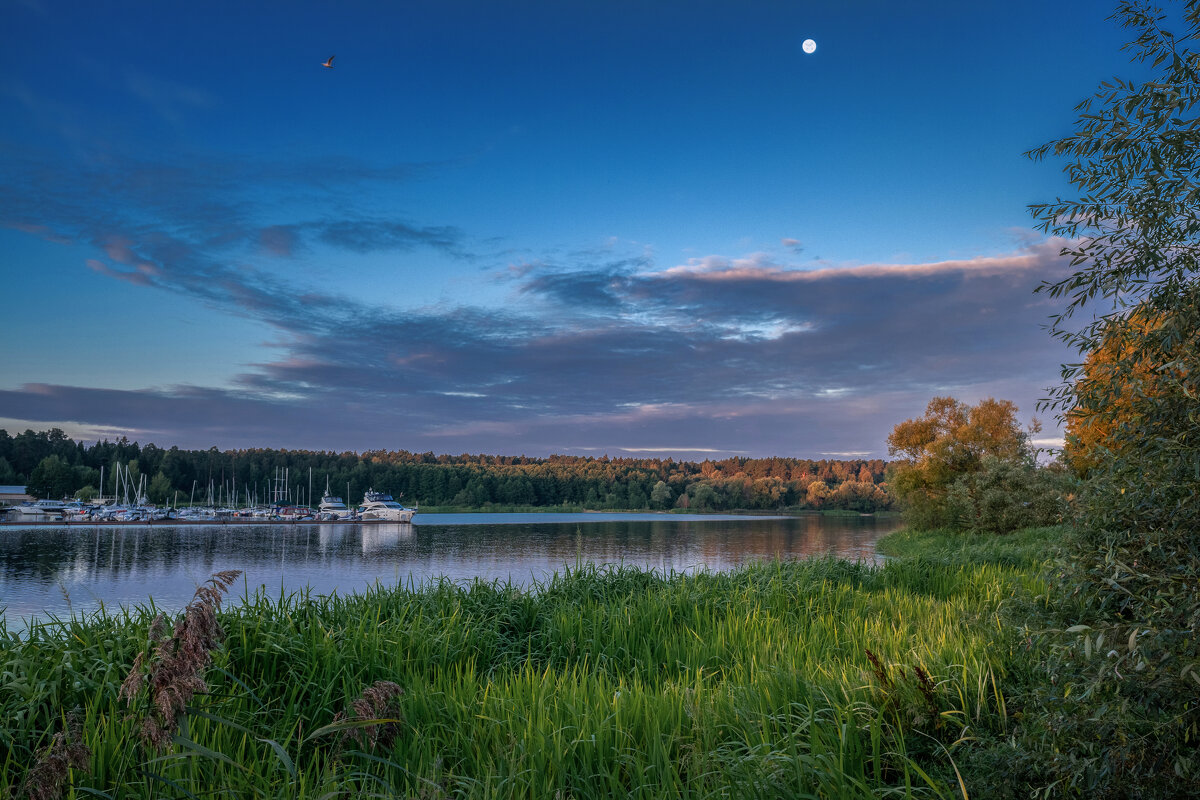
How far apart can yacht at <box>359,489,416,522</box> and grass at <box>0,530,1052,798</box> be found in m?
86.8

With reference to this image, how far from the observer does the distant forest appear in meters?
89.9

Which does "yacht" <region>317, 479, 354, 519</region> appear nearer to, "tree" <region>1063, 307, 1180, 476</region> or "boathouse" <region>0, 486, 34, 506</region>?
"boathouse" <region>0, 486, 34, 506</region>

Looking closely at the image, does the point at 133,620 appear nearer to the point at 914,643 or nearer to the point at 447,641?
the point at 447,641

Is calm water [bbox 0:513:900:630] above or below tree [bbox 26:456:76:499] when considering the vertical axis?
below

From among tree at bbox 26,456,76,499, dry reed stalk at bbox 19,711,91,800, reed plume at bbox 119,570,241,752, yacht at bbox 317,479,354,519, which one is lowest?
yacht at bbox 317,479,354,519

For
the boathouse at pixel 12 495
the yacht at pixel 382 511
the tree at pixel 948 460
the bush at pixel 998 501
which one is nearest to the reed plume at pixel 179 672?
the bush at pixel 998 501

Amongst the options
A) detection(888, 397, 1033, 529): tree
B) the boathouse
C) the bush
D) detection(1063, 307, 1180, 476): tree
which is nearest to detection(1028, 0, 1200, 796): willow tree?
detection(1063, 307, 1180, 476): tree

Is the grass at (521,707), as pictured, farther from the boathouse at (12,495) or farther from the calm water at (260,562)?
the boathouse at (12,495)

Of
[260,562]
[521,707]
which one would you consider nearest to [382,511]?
[260,562]

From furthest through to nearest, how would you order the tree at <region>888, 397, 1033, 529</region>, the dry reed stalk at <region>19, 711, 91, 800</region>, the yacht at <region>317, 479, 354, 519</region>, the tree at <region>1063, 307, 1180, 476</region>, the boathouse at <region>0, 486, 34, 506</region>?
1. the yacht at <region>317, 479, 354, 519</region>
2. the boathouse at <region>0, 486, 34, 506</region>
3. the tree at <region>888, 397, 1033, 529</region>
4. the tree at <region>1063, 307, 1180, 476</region>
5. the dry reed stalk at <region>19, 711, 91, 800</region>

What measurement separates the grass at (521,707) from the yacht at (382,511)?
86808 millimetres

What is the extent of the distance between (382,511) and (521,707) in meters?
95.2

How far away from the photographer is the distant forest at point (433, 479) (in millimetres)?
89875

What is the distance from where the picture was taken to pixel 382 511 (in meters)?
94.4
